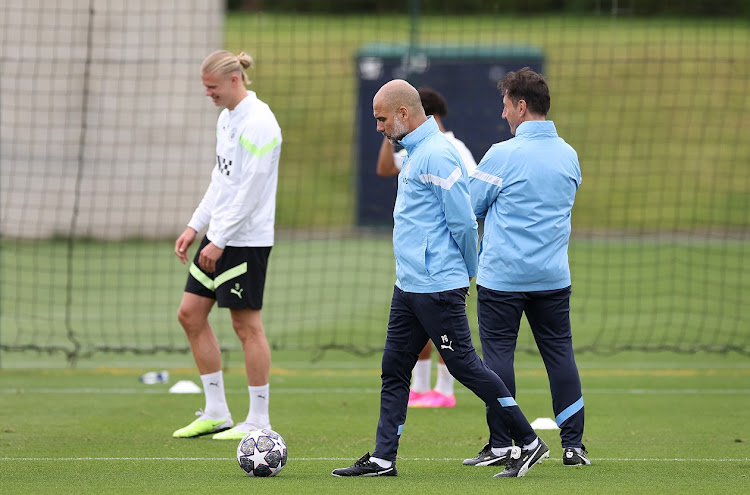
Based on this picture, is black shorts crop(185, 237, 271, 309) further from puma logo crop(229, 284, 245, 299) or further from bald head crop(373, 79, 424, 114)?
bald head crop(373, 79, 424, 114)

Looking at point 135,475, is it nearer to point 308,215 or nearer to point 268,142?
point 268,142

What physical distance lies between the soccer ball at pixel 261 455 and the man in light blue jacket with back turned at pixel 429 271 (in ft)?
1.03

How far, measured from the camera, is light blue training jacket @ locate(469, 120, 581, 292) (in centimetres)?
588

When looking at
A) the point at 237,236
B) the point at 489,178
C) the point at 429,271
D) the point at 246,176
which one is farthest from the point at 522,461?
the point at 246,176

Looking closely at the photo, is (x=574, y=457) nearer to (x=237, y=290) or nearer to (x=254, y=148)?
(x=237, y=290)

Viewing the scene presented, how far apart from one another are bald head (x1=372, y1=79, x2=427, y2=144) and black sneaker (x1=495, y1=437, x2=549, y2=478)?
1.63 meters

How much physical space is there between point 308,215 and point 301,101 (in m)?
6.17

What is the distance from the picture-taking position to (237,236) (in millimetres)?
6695

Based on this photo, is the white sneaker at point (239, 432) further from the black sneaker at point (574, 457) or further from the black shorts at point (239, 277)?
the black sneaker at point (574, 457)

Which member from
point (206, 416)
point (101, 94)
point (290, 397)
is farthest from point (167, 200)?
point (206, 416)

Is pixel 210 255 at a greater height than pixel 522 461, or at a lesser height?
greater

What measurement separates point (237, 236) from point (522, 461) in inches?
82.9

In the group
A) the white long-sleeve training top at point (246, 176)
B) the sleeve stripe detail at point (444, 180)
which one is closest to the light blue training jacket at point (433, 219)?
the sleeve stripe detail at point (444, 180)

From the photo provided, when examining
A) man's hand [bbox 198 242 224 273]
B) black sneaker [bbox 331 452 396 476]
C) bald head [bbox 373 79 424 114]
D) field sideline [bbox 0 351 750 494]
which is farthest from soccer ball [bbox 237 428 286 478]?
bald head [bbox 373 79 424 114]
